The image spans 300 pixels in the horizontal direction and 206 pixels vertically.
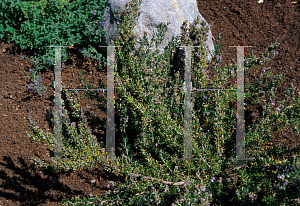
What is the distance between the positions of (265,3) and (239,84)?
97.8 inches

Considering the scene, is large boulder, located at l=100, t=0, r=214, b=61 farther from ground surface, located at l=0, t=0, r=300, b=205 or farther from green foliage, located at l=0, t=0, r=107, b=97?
ground surface, located at l=0, t=0, r=300, b=205

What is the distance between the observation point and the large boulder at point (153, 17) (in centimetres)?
388

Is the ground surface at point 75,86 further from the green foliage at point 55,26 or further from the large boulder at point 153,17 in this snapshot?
the large boulder at point 153,17

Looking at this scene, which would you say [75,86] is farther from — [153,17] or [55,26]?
[153,17]

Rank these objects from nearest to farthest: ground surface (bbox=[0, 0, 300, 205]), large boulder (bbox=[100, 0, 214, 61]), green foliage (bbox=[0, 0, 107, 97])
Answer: ground surface (bbox=[0, 0, 300, 205]) < large boulder (bbox=[100, 0, 214, 61]) < green foliage (bbox=[0, 0, 107, 97])

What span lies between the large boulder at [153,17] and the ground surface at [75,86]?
624mm

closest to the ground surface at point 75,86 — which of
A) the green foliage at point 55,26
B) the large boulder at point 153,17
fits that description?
the green foliage at point 55,26

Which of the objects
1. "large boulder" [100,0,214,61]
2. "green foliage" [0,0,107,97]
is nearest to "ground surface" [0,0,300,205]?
"green foliage" [0,0,107,97]

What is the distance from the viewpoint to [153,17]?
389cm

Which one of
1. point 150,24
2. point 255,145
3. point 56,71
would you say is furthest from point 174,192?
point 56,71

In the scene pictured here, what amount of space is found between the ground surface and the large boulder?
624 millimetres

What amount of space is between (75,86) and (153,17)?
4.94 feet

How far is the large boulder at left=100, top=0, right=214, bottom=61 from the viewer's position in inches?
153

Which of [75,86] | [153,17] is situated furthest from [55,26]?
[153,17]
